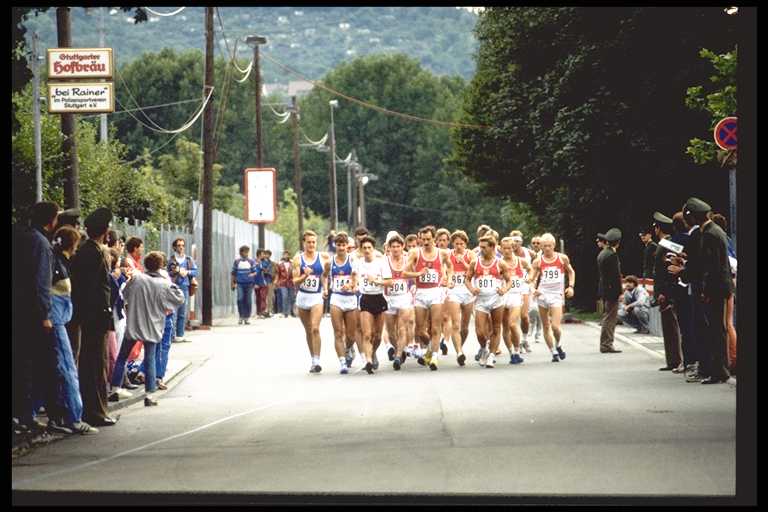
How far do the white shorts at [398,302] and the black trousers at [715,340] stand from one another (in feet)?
16.0

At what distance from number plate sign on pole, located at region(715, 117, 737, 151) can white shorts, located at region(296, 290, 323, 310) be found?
230 inches

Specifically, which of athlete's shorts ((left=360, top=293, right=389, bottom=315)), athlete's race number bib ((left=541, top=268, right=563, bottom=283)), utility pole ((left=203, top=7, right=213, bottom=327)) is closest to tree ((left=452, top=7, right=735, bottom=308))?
utility pole ((left=203, top=7, right=213, bottom=327))

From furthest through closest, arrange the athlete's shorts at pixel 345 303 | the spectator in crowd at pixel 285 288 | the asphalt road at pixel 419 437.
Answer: the spectator in crowd at pixel 285 288, the athlete's shorts at pixel 345 303, the asphalt road at pixel 419 437

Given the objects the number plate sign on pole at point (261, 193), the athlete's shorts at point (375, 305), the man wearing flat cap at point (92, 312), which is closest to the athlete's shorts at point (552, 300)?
the athlete's shorts at point (375, 305)

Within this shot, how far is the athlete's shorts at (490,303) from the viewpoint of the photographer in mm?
22750

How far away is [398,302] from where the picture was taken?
73.7 feet

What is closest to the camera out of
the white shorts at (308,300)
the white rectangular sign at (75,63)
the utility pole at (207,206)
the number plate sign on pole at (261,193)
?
the white rectangular sign at (75,63)

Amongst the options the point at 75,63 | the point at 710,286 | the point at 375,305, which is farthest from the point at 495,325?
the point at 75,63

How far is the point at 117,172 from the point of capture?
125 feet

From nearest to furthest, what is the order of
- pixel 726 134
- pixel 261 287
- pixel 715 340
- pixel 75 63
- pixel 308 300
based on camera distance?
pixel 75 63 → pixel 715 340 → pixel 726 134 → pixel 308 300 → pixel 261 287

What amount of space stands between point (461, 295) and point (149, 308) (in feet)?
24.3

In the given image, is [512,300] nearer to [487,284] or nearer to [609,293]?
[487,284]

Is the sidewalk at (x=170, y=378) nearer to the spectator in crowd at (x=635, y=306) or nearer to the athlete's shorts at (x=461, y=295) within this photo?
the athlete's shorts at (x=461, y=295)
